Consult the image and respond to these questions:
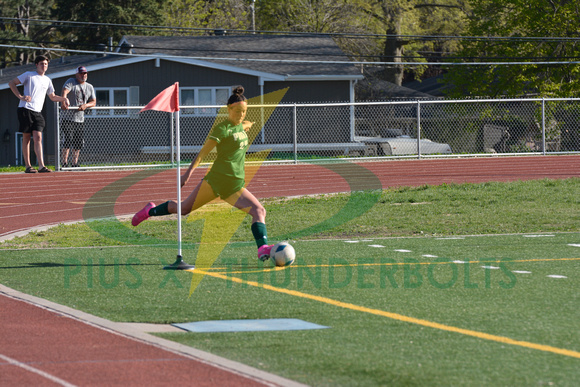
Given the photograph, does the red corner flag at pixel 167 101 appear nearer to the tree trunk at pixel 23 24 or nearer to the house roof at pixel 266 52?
the house roof at pixel 266 52

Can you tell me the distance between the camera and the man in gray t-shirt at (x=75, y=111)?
2077 centimetres

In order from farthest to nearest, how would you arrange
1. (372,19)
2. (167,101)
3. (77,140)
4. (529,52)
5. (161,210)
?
(372,19) < (529,52) < (77,140) < (161,210) < (167,101)

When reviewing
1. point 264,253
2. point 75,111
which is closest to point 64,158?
point 75,111

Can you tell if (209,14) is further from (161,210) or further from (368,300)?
(368,300)

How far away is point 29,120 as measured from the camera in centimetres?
1795

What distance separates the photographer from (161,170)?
23.5 meters

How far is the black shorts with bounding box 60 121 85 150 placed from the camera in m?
21.9

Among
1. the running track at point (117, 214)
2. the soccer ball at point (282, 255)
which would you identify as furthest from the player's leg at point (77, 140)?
the soccer ball at point (282, 255)

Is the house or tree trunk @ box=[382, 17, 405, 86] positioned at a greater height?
tree trunk @ box=[382, 17, 405, 86]

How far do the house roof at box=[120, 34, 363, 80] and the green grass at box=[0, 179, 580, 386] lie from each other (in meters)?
23.3

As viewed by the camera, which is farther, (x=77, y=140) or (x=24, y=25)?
(x=24, y=25)

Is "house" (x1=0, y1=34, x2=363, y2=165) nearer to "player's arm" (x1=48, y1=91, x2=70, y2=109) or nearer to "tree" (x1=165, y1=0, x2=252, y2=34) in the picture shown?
"player's arm" (x1=48, y1=91, x2=70, y2=109)

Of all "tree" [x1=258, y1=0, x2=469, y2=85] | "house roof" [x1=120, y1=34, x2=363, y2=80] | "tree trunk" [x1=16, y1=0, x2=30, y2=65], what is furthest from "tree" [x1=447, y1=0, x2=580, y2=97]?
"tree trunk" [x1=16, y1=0, x2=30, y2=65]

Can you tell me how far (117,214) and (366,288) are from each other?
27.3 ft
